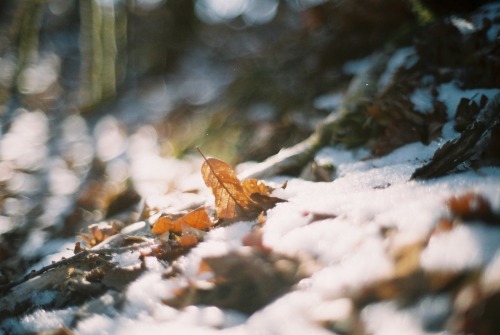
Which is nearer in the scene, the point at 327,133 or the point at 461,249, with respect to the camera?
the point at 461,249

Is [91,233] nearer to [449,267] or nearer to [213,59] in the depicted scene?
→ [449,267]

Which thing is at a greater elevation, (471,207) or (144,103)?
(471,207)

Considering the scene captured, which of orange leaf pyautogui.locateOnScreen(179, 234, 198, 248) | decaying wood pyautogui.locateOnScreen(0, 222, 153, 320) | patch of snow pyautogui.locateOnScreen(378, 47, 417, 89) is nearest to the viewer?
decaying wood pyautogui.locateOnScreen(0, 222, 153, 320)

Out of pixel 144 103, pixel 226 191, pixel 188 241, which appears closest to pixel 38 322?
pixel 188 241

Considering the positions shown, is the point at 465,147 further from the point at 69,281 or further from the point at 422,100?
the point at 69,281

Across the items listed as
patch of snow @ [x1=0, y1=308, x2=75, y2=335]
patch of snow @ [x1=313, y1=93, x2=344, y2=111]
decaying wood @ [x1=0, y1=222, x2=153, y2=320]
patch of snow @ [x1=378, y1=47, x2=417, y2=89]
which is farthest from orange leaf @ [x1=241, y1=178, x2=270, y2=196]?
patch of snow @ [x1=313, y1=93, x2=344, y2=111]

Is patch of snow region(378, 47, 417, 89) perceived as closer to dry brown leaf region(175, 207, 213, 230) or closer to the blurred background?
the blurred background

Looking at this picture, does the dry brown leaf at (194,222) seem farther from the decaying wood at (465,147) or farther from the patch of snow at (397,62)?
the patch of snow at (397,62)

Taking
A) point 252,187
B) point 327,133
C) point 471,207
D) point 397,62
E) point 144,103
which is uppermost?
point 471,207
